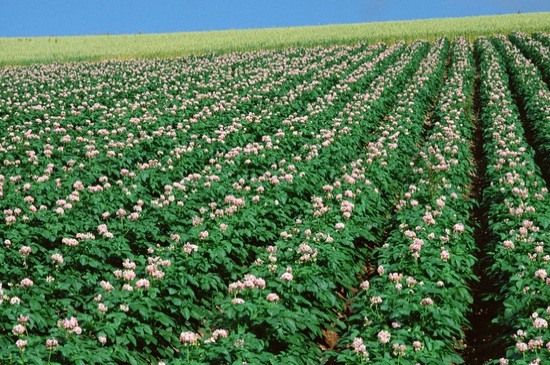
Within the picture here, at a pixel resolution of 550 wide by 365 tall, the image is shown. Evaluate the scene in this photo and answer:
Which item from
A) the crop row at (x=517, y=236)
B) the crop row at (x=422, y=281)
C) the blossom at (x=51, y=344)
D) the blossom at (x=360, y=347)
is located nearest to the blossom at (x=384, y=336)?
the crop row at (x=422, y=281)

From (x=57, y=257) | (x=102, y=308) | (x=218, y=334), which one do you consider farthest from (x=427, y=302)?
→ (x=57, y=257)

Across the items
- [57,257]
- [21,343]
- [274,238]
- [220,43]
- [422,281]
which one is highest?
[220,43]

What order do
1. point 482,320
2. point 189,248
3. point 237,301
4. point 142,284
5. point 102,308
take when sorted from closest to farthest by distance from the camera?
1. point 102,308
2. point 237,301
3. point 142,284
4. point 189,248
5. point 482,320

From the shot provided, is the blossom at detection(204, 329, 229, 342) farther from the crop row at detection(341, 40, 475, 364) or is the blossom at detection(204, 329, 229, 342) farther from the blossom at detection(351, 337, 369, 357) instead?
the blossom at detection(351, 337, 369, 357)

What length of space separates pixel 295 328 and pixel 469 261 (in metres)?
2.97

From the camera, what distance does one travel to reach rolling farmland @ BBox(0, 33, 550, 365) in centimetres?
602

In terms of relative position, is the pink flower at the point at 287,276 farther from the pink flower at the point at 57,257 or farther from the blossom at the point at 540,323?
the pink flower at the point at 57,257

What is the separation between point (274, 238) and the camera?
9.43 metres

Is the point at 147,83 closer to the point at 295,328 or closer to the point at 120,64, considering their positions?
the point at 120,64

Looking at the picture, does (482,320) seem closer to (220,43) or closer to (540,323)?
(540,323)

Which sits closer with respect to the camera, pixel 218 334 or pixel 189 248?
pixel 218 334

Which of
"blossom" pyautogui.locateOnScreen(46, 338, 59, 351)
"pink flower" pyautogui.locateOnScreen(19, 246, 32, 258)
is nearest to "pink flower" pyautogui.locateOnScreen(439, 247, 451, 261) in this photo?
"blossom" pyautogui.locateOnScreen(46, 338, 59, 351)

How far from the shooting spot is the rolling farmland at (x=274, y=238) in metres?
6.02

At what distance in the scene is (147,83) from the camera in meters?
25.0
